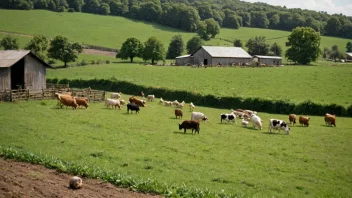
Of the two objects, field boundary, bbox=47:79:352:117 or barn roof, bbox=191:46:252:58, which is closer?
field boundary, bbox=47:79:352:117

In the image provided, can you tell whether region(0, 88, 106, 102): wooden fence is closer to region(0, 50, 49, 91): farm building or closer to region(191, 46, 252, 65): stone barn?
region(0, 50, 49, 91): farm building

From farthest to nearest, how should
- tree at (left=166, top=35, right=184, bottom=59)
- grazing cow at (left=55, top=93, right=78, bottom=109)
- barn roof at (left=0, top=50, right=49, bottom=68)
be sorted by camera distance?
tree at (left=166, top=35, right=184, bottom=59) → barn roof at (left=0, top=50, right=49, bottom=68) → grazing cow at (left=55, top=93, right=78, bottom=109)

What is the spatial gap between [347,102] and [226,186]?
2827cm

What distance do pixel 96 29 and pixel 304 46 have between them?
6298cm

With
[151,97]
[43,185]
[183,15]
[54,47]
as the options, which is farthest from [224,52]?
[43,185]

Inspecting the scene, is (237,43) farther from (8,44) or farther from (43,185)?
(43,185)

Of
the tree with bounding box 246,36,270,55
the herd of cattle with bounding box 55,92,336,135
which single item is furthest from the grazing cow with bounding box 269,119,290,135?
the tree with bounding box 246,36,270,55

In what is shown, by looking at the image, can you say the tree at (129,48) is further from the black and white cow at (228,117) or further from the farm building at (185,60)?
the black and white cow at (228,117)

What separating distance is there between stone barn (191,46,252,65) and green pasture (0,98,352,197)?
1957 inches

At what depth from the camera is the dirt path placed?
12.4 meters

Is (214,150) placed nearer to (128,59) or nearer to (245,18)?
(128,59)

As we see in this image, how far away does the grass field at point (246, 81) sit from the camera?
1660 inches

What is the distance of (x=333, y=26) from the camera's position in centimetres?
14988

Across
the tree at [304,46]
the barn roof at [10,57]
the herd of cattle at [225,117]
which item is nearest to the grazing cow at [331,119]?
the herd of cattle at [225,117]
